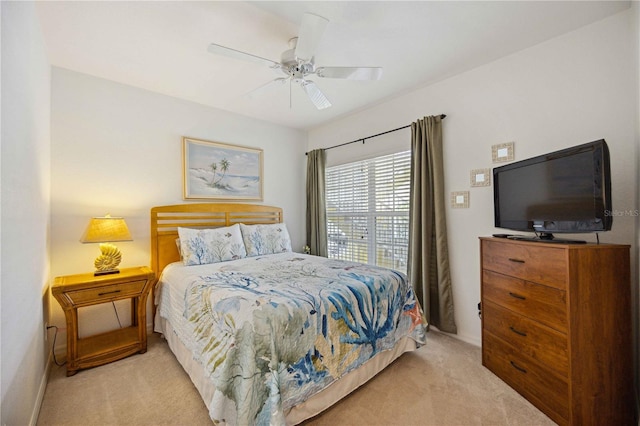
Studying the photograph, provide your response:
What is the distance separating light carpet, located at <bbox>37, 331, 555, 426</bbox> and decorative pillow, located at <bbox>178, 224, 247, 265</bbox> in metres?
0.96

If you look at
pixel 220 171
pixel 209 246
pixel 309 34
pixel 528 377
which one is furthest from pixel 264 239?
pixel 528 377

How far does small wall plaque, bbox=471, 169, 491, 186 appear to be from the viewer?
246 cm

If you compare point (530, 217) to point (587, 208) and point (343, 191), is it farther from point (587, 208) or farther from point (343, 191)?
point (343, 191)

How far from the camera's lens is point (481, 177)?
8.21ft

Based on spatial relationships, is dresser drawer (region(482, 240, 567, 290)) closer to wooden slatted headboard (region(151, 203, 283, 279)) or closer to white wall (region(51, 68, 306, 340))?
wooden slatted headboard (region(151, 203, 283, 279))

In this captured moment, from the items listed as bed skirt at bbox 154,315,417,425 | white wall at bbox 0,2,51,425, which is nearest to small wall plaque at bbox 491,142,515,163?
bed skirt at bbox 154,315,417,425

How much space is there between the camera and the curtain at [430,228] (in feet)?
8.86

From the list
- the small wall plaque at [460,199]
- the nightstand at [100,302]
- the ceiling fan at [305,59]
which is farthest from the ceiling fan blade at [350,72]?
the nightstand at [100,302]

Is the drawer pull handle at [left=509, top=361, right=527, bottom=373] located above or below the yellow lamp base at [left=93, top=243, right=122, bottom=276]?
below

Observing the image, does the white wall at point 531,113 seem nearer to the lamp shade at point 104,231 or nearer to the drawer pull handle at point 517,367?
the drawer pull handle at point 517,367

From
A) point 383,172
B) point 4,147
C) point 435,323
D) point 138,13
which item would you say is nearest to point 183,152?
point 138,13

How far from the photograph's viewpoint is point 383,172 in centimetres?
338

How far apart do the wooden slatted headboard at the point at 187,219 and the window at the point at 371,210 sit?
102cm

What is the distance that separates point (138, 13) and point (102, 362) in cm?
273
